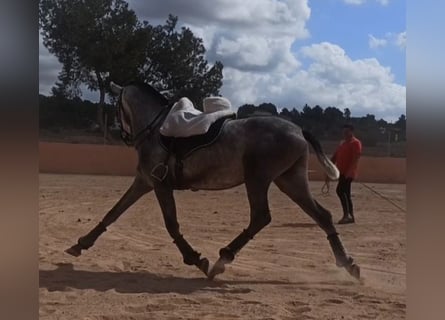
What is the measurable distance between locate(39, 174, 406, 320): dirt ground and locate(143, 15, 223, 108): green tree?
126cm

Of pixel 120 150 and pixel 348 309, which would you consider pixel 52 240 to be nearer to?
pixel 120 150

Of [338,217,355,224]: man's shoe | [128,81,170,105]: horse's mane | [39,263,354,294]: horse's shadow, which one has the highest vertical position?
[128,81,170,105]: horse's mane

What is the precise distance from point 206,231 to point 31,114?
16.5ft

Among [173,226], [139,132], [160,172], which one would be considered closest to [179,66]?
[139,132]

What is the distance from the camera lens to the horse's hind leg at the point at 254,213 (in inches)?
157

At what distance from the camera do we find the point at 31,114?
92 cm

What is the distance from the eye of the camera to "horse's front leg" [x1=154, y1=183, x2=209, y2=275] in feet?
13.4

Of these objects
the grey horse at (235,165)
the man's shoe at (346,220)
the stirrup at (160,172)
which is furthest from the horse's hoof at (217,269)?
the man's shoe at (346,220)

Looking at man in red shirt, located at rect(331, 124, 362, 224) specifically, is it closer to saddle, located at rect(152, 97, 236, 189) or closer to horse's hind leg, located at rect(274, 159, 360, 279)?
horse's hind leg, located at rect(274, 159, 360, 279)

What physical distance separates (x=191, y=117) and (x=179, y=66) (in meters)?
0.92

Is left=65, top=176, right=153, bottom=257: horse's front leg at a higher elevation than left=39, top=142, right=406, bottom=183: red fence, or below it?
below

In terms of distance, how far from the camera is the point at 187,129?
3980 mm

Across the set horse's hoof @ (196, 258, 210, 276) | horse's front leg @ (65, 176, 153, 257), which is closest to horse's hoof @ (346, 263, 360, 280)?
horse's hoof @ (196, 258, 210, 276)

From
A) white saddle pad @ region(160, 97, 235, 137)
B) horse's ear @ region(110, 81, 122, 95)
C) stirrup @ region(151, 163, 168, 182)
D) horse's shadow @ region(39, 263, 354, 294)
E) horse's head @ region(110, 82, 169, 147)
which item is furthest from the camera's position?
horse's ear @ region(110, 81, 122, 95)
